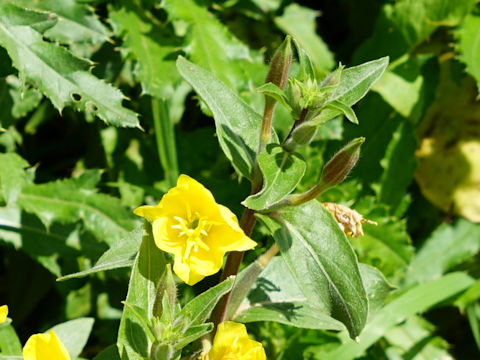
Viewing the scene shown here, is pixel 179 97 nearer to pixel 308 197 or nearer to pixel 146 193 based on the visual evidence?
pixel 146 193

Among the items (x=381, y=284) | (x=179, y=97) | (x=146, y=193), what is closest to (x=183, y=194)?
(x=381, y=284)

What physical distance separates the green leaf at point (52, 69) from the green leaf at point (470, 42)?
1.69m

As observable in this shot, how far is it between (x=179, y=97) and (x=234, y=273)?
52.9 inches

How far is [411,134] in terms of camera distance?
333 cm

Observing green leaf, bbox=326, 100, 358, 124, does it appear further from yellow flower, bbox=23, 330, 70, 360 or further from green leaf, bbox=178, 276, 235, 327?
yellow flower, bbox=23, 330, 70, 360

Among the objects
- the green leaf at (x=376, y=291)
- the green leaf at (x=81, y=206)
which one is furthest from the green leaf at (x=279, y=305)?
the green leaf at (x=81, y=206)

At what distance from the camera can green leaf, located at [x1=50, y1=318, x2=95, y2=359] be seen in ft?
6.63

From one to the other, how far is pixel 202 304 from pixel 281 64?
679 millimetres

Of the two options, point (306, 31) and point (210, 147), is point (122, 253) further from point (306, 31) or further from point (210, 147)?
point (306, 31)

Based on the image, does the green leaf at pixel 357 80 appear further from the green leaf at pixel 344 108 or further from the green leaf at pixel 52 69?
the green leaf at pixel 52 69

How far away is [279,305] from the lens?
6.95 ft

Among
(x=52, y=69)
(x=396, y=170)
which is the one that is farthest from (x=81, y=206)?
(x=396, y=170)

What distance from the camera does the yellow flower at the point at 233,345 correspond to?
5.57ft

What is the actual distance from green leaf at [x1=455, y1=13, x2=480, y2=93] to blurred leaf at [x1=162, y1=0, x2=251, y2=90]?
1074 millimetres
